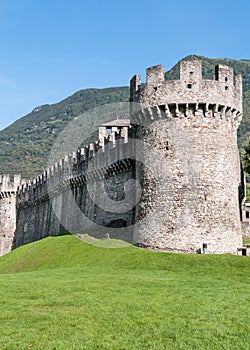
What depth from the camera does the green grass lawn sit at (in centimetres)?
1136

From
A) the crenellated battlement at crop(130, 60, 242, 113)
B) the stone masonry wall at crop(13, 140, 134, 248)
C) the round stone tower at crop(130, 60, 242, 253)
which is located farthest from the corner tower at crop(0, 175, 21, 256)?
the crenellated battlement at crop(130, 60, 242, 113)

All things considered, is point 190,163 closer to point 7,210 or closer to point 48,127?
point 7,210

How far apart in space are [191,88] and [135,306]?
1551cm

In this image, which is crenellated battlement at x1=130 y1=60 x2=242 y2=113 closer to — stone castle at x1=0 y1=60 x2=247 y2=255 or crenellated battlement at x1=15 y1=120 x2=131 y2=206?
stone castle at x1=0 y1=60 x2=247 y2=255

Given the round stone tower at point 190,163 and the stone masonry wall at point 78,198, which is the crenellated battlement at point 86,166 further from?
the round stone tower at point 190,163

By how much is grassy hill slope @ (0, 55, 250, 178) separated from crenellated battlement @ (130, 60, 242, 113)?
256ft

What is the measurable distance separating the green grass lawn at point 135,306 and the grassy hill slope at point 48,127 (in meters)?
85.3

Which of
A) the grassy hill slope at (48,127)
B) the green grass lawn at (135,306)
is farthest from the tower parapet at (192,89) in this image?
the grassy hill slope at (48,127)

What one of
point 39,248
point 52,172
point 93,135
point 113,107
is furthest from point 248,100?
point 39,248

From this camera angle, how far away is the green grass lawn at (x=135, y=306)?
37.3 ft

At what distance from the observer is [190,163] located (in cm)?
2666

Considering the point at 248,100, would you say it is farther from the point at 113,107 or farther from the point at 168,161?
the point at 168,161

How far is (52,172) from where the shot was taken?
162ft

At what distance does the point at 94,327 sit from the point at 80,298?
3346mm
